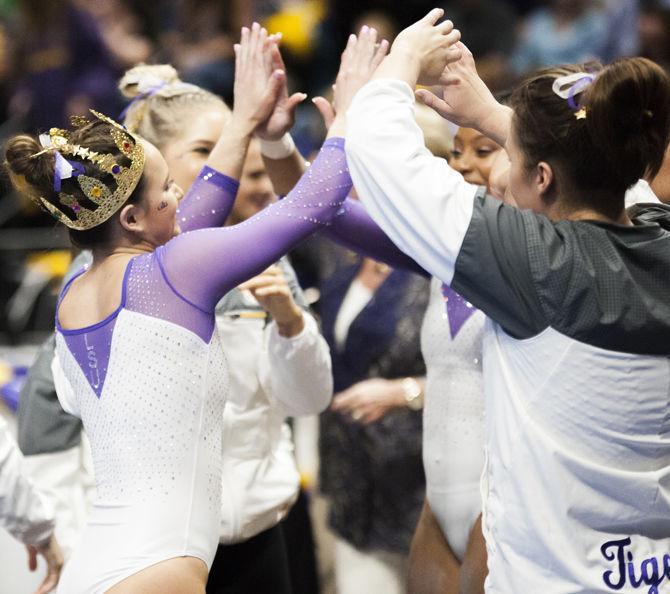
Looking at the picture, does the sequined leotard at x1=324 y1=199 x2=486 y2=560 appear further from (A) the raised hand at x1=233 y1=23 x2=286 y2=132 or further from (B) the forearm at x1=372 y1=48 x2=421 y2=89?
(B) the forearm at x1=372 y1=48 x2=421 y2=89

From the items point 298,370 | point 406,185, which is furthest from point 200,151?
point 406,185

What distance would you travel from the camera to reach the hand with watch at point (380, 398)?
10.5ft

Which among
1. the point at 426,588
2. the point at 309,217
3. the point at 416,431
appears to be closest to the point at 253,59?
the point at 309,217

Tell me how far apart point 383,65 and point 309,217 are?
1.10ft

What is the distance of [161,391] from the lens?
1.97 meters

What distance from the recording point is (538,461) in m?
1.75

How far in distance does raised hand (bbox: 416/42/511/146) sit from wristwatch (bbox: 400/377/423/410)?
4.24 feet

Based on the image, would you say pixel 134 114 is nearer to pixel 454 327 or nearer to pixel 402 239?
pixel 454 327

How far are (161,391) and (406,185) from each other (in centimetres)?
62

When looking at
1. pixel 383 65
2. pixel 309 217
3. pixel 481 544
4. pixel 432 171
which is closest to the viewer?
pixel 432 171

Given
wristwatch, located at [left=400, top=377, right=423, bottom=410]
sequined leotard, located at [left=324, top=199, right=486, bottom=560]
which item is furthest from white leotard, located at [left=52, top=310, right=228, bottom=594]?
wristwatch, located at [left=400, top=377, right=423, bottom=410]

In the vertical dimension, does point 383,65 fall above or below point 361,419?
above

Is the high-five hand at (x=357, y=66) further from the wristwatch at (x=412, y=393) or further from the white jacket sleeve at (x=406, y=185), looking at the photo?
the wristwatch at (x=412, y=393)

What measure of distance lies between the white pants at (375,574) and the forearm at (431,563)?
0.85 m
